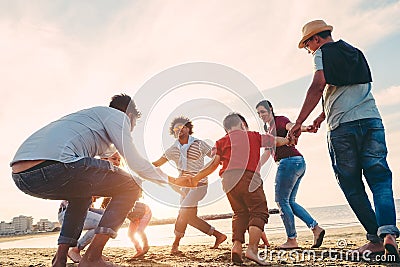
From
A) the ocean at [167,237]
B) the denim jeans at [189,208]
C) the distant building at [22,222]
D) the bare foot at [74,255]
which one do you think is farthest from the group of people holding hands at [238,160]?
the distant building at [22,222]

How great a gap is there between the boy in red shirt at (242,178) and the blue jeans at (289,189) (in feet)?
3.67

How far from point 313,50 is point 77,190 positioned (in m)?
2.90

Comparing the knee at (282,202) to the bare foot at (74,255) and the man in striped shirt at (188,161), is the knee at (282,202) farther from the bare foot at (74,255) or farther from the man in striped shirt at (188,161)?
the bare foot at (74,255)

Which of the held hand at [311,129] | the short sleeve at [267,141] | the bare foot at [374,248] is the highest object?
the held hand at [311,129]

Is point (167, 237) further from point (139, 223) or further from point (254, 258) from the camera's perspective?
point (254, 258)

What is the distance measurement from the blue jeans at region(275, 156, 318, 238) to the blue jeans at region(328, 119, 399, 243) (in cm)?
153

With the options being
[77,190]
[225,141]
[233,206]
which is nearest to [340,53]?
[225,141]

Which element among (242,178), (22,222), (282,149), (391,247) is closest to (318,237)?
(282,149)

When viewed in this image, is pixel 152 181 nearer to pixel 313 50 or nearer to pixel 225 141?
pixel 225 141

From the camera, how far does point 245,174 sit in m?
4.46

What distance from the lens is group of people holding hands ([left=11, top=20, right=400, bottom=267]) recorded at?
11.2 feet

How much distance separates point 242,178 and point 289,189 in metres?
1.74

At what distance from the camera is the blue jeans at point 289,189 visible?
231 inches

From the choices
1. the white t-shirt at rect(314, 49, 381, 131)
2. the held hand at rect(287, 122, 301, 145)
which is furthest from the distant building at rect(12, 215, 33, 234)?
the white t-shirt at rect(314, 49, 381, 131)
